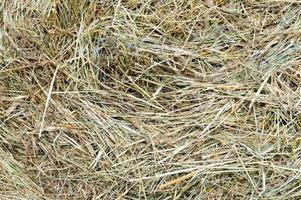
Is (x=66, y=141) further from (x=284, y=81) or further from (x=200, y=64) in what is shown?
(x=284, y=81)

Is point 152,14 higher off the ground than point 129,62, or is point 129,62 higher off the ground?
point 152,14

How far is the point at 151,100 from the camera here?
1.67 m

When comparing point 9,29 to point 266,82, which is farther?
point 9,29

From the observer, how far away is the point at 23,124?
1.70 m

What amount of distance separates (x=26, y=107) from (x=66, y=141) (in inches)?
6.9

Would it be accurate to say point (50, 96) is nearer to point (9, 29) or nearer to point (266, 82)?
point (9, 29)

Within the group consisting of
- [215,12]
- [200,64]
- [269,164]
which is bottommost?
[269,164]

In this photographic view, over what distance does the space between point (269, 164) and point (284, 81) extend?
0.26m

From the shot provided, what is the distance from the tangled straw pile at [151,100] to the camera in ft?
5.17

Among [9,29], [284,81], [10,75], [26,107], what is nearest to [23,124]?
[26,107]

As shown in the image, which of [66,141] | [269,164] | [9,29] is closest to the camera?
[269,164]

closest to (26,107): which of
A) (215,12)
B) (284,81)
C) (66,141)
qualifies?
(66,141)

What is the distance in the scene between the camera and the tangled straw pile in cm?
158

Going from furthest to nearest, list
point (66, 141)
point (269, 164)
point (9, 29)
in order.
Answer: point (9, 29), point (66, 141), point (269, 164)
